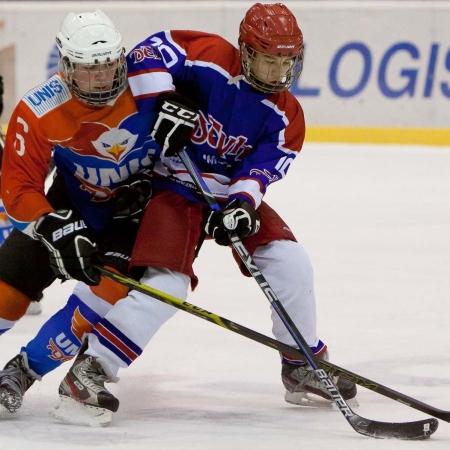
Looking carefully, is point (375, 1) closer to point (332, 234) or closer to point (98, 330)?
point (332, 234)

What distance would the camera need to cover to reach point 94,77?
2605mm

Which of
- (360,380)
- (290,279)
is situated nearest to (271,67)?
(290,279)

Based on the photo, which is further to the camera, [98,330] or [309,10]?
[309,10]

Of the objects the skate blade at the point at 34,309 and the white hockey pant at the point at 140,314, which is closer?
the white hockey pant at the point at 140,314

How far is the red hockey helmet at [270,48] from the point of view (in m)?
2.66

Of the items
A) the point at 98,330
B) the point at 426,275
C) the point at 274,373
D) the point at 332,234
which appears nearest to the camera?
the point at 98,330

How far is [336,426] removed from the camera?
8.75ft

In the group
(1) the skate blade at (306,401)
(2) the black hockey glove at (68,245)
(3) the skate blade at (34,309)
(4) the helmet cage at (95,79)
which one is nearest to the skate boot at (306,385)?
(1) the skate blade at (306,401)

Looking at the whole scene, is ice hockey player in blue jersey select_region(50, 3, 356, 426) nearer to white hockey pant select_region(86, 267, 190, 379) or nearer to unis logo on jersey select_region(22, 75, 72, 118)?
white hockey pant select_region(86, 267, 190, 379)

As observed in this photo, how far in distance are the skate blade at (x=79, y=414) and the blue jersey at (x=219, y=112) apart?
634 mm

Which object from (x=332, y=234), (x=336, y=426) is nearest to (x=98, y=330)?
(x=336, y=426)

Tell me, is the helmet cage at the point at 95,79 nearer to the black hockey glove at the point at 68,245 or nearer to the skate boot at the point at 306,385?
the black hockey glove at the point at 68,245

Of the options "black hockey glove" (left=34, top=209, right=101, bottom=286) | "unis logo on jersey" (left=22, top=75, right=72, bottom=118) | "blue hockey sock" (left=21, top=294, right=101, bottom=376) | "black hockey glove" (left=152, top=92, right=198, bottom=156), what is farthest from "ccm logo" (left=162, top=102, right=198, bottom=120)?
"blue hockey sock" (left=21, top=294, right=101, bottom=376)

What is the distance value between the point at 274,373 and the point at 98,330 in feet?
2.55
